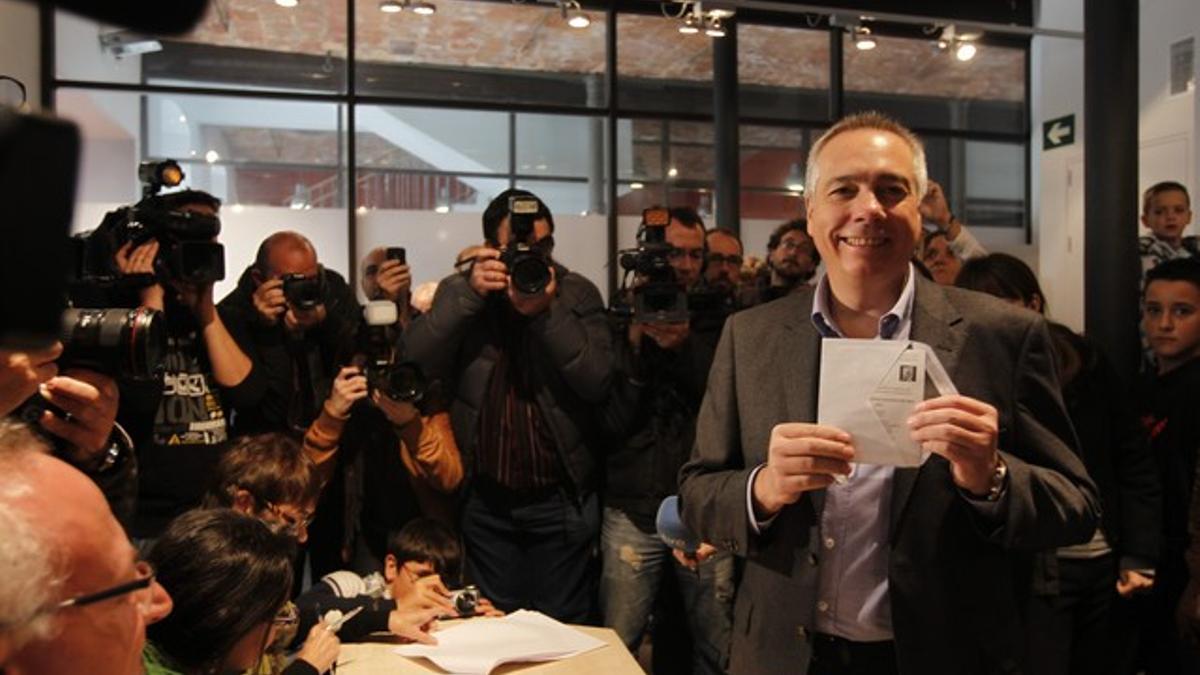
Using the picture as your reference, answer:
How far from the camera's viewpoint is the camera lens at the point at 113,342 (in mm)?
1443

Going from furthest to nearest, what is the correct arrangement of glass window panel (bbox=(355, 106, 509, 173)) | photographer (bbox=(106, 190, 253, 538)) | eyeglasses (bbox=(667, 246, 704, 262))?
glass window panel (bbox=(355, 106, 509, 173)) < eyeglasses (bbox=(667, 246, 704, 262)) < photographer (bbox=(106, 190, 253, 538))

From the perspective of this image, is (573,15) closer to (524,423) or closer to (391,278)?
(391,278)

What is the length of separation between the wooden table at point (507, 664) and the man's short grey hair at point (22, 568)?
126cm

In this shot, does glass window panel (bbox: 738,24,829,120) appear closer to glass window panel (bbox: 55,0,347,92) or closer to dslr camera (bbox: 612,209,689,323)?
glass window panel (bbox: 55,0,347,92)

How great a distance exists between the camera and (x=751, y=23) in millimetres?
8094

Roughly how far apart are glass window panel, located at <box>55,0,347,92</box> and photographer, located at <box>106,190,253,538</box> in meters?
4.53

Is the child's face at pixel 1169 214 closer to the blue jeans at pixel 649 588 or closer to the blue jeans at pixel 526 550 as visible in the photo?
the blue jeans at pixel 649 588

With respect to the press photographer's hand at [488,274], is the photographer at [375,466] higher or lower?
lower

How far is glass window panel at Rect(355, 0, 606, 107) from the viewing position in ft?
24.0

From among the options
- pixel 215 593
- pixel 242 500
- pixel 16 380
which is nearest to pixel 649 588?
pixel 242 500

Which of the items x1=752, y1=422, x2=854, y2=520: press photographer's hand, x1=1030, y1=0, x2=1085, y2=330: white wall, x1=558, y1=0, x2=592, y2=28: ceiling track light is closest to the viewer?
x1=752, y1=422, x2=854, y2=520: press photographer's hand

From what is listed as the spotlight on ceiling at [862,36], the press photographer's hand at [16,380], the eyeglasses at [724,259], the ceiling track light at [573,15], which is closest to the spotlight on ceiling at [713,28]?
the ceiling track light at [573,15]

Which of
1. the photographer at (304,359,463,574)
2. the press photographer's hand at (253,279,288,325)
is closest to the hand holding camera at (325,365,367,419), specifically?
the photographer at (304,359,463,574)

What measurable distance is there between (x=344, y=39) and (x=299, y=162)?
37.0 inches
